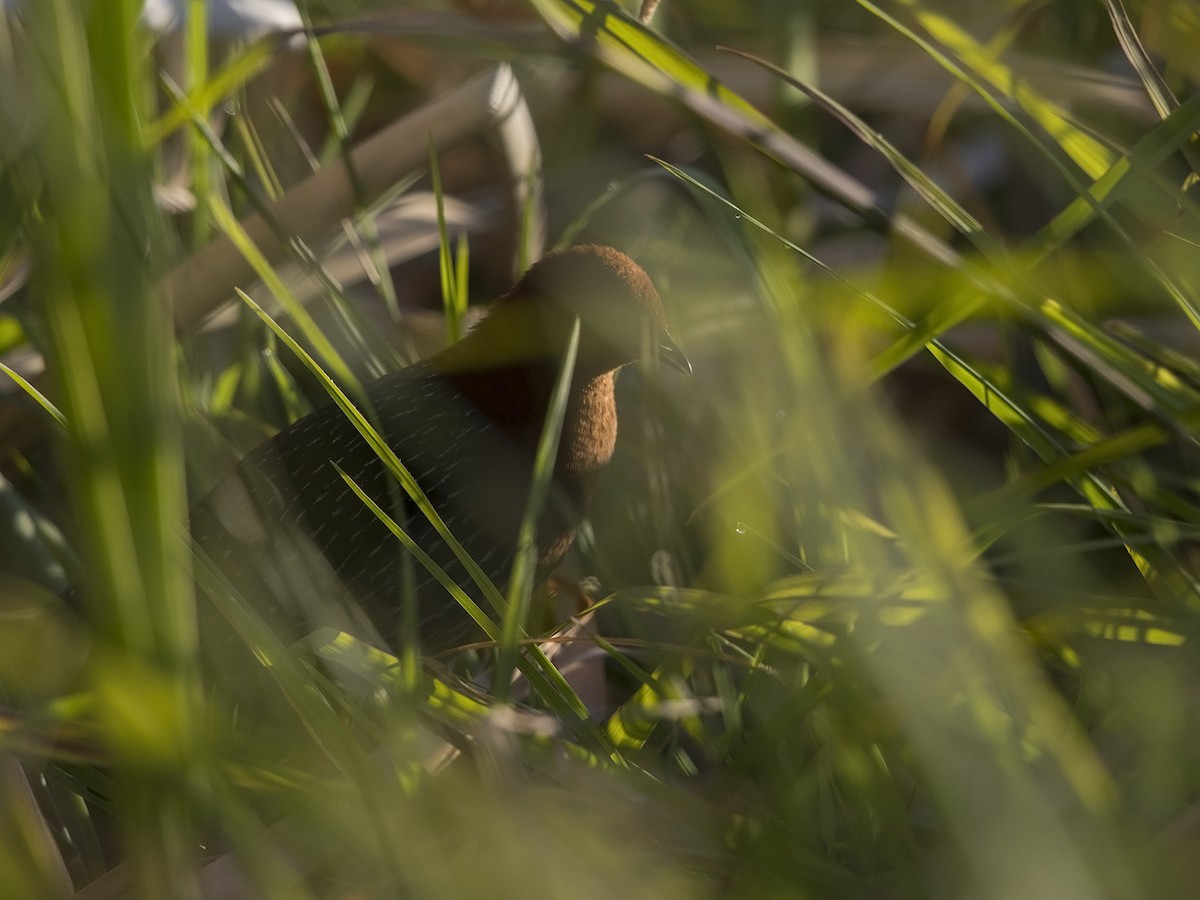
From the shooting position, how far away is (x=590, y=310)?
201 centimetres

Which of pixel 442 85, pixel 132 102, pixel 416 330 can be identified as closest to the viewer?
pixel 132 102

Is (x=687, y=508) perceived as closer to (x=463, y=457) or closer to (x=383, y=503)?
(x=463, y=457)

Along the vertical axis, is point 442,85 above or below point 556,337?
above

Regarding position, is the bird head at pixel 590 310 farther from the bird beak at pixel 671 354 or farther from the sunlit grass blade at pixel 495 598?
the sunlit grass blade at pixel 495 598

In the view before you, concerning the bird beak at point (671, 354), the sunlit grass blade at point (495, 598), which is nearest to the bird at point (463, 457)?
the bird beak at point (671, 354)

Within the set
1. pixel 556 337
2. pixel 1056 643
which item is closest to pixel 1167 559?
pixel 1056 643

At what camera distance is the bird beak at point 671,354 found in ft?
6.56

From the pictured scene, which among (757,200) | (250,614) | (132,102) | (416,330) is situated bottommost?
(416,330)

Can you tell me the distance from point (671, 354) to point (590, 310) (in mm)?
150

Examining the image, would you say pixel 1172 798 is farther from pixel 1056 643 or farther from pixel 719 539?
pixel 719 539

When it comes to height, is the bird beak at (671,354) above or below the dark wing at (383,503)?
above

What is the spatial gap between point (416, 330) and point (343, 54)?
899 mm

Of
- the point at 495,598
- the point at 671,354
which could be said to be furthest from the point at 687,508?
the point at 495,598

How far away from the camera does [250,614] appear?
3.13 ft
